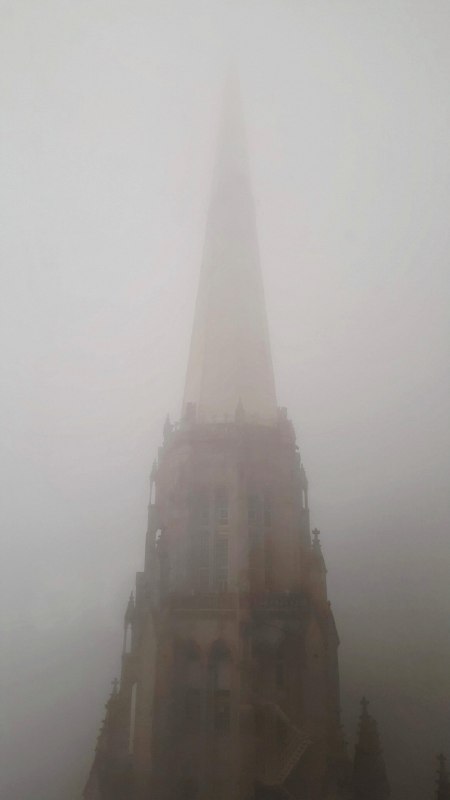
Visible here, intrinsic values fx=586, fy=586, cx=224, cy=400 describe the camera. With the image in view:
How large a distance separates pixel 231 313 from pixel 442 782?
22.7 meters

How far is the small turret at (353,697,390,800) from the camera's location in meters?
24.2

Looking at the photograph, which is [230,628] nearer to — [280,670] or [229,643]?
[229,643]

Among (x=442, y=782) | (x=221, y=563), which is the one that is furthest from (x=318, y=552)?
(x=442, y=782)

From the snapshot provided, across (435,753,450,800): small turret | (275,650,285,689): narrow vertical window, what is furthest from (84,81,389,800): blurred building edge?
(435,753,450,800): small turret

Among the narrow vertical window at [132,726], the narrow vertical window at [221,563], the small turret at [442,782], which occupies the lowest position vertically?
the small turret at [442,782]

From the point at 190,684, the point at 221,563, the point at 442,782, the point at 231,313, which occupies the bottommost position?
the point at 442,782

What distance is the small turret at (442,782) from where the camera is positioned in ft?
77.7

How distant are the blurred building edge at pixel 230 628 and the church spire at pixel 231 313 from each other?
12 cm

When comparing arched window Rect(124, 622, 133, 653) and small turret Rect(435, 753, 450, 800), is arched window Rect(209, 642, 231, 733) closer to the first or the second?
arched window Rect(124, 622, 133, 653)

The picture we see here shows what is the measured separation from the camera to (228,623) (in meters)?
23.4

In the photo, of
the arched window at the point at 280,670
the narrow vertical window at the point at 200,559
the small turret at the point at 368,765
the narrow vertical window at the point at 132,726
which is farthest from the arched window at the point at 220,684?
the small turret at the point at 368,765

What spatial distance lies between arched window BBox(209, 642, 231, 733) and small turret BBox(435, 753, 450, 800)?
29.7 feet

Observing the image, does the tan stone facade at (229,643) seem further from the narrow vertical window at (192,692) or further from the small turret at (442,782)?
the small turret at (442,782)

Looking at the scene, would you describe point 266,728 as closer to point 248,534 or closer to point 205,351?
point 248,534
